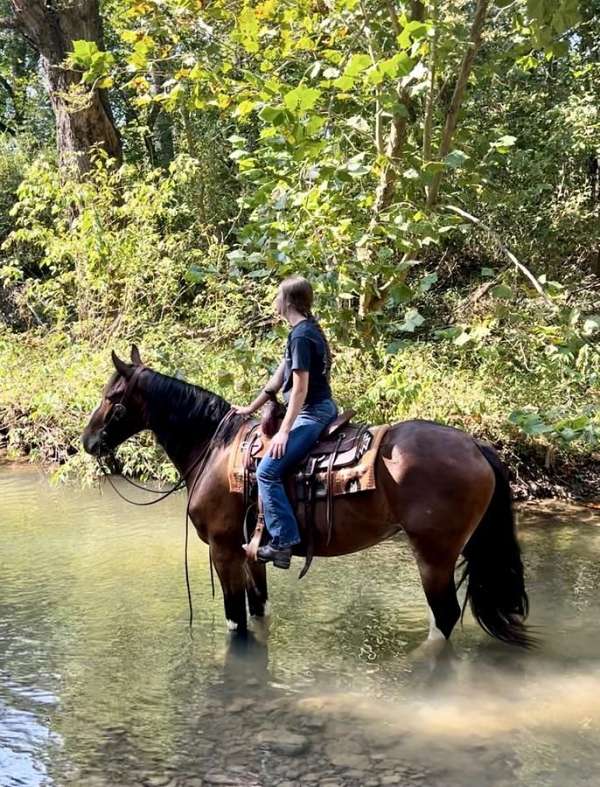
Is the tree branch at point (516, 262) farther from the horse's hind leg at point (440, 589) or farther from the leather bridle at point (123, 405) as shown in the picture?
the leather bridle at point (123, 405)

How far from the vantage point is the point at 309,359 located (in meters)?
4.18

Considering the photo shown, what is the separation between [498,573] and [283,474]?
144 centimetres

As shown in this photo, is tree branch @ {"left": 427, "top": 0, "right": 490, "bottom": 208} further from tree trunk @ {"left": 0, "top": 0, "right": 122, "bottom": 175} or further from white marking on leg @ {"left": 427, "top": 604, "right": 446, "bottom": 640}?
tree trunk @ {"left": 0, "top": 0, "right": 122, "bottom": 175}

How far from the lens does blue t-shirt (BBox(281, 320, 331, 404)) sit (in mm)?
4160

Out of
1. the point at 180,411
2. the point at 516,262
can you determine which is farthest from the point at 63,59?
the point at 180,411

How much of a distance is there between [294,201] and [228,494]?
10.3 feet

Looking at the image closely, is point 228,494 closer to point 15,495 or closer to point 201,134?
point 15,495

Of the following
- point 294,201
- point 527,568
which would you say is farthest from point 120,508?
point 527,568

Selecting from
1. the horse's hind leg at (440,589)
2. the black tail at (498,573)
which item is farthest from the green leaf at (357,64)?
the horse's hind leg at (440,589)

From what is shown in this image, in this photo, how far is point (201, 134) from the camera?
50.1ft

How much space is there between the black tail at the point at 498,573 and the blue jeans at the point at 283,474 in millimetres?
1131

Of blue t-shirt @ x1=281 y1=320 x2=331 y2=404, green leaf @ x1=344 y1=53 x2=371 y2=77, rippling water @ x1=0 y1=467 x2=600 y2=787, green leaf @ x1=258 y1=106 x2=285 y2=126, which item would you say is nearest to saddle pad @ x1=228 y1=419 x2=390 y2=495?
blue t-shirt @ x1=281 y1=320 x2=331 y2=404

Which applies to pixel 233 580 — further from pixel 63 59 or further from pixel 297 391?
pixel 63 59

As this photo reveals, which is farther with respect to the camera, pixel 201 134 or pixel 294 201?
pixel 201 134
